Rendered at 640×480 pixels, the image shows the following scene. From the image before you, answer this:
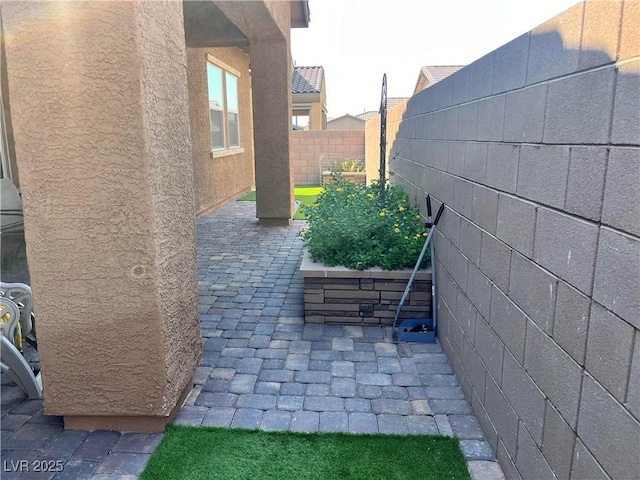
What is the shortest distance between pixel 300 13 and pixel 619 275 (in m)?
8.74

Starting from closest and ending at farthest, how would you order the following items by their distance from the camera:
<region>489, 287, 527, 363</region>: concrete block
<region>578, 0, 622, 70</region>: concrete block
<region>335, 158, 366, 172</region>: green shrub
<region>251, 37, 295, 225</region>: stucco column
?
<region>578, 0, 622, 70</region>: concrete block
<region>489, 287, 527, 363</region>: concrete block
<region>251, 37, 295, 225</region>: stucco column
<region>335, 158, 366, 172</region>: green shrub

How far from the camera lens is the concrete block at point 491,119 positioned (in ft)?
7.31

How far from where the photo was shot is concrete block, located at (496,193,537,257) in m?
1.85

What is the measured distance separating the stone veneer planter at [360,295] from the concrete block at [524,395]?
161 centimetres

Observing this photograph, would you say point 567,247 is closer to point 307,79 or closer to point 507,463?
point 507,463

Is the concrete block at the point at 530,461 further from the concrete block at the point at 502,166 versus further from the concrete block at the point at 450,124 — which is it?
the concrete block at the point at 450,124

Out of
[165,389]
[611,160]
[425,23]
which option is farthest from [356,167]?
[611,160]

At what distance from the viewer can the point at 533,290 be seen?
1.83 m

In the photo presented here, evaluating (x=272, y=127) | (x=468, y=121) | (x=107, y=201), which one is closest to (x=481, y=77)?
(x=468, y=121)

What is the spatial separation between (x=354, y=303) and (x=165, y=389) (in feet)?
5.82

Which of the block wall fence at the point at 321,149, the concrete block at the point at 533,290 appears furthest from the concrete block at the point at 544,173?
the block wall fence at the point at 321,149

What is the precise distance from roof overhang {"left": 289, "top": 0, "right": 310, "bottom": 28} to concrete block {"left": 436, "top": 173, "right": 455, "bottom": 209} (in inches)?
252

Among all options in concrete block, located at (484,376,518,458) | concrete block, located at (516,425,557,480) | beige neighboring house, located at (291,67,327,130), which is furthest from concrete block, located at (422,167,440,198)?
beige neighboring house, located at (291,67,327,130)

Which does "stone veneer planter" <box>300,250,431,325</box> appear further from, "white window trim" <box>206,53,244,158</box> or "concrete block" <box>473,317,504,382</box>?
"white window trim" <box>206,53,244,158</box>
